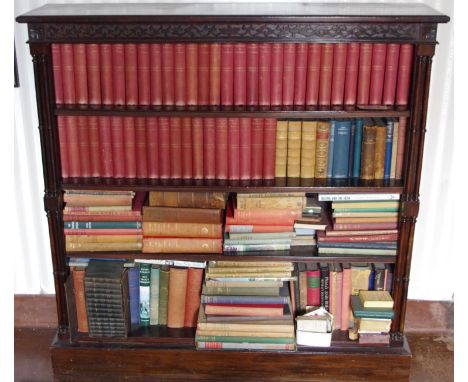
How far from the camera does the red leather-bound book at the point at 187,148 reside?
102 inches

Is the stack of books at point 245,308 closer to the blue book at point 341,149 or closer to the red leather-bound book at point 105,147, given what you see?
the blue book at point 341,149

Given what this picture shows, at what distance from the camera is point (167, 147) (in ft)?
8.56

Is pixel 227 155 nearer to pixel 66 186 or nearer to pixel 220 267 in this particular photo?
pixel 220 267

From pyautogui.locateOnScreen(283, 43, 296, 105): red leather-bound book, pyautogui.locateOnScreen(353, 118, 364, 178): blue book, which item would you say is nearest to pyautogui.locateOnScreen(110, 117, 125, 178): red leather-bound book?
pyautogui.locateOnScreen(283, 43, 296, 105): red leather-bound book

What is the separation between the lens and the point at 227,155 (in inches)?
104

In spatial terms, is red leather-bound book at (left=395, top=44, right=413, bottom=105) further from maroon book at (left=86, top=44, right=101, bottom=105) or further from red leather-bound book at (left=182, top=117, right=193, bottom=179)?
maroon book at (left=86, top=44, right=101, bottom=105)

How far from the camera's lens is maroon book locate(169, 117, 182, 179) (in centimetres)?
258

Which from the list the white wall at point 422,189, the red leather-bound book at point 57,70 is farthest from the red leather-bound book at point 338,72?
the red leather-bound book at point 57,70

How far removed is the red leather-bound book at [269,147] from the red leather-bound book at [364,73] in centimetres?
35

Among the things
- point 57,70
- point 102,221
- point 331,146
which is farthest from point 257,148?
point 57,70

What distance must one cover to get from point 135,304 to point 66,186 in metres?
0.62

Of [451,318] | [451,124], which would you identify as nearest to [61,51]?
[451,124]

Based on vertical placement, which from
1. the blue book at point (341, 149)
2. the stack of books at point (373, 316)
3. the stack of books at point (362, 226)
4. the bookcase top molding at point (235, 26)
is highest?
the bookcase top molding at point (235, 26)

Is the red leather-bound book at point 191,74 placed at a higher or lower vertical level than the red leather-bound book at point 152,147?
higher
